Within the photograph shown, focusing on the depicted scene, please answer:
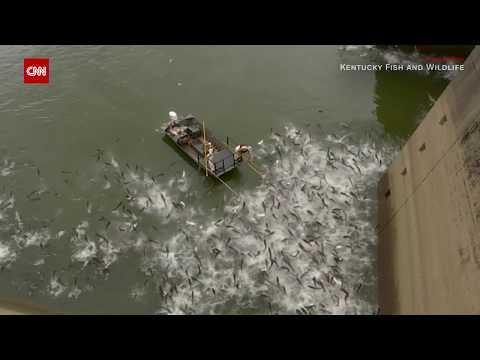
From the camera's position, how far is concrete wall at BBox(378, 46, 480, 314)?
14.1 m

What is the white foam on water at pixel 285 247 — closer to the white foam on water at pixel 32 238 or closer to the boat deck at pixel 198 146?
the boat deck at pixel 198 146

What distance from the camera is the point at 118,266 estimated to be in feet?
68.5

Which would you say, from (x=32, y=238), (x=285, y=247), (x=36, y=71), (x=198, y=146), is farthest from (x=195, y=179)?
(x=36, y=71)

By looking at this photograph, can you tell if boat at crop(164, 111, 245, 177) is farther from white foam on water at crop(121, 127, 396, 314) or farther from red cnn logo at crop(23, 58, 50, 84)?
red cnn logo at crop(23, 58, 50, 84)

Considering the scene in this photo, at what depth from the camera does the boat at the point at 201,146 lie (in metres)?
24.7

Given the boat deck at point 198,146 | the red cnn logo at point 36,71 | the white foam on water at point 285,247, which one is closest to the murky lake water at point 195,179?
the white foam on water at point 285,247

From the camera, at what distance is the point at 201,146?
1043 inches

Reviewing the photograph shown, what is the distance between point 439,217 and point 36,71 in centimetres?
3530

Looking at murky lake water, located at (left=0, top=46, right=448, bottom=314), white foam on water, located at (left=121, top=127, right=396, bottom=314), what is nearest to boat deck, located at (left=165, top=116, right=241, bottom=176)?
murky lake water, located at (left=0, top=46, right=448, bottom=314)

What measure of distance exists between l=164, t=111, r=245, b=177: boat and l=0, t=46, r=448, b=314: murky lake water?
0.98m

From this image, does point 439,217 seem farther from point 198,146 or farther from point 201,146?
point 198,146

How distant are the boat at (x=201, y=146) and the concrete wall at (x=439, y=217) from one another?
34.1 ft

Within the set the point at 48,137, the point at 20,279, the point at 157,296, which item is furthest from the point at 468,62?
the point at 48,137

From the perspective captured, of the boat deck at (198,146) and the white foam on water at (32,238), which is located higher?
the boat deck at (198,146)
